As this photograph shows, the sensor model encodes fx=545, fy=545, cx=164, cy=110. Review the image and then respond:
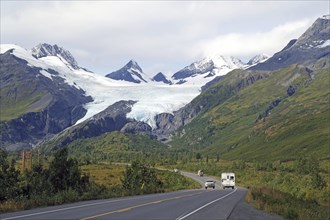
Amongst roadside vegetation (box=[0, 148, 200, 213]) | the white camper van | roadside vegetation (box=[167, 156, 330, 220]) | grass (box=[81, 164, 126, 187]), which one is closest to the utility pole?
roadside vegetation (box=[0, 148, 200, 213])

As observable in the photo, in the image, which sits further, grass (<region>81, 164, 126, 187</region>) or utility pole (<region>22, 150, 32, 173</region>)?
grass (<region>81, 164, 126, 187</region>)

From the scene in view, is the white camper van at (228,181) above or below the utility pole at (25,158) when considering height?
below

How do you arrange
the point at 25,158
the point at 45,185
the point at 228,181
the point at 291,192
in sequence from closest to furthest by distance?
the point at 45,185, the point at 25,158, the point at 291,192, the point at 228,181

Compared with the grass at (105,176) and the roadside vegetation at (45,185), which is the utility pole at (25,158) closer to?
the roadside vegetation at (45,185)

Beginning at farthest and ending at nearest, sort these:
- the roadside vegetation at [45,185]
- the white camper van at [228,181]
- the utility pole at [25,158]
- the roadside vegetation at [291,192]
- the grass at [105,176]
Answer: the grass at [105,176], the white camper van at [228,181], the utility pole at [25,158], the roadside vegetation at [291,192], the roadside vegetation at [45,185]

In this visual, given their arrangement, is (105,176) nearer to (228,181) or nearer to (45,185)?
(228,181)

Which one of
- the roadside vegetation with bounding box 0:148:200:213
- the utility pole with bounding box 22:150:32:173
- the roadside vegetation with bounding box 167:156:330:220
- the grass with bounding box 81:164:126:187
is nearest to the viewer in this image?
the roadside vegetation with bounding box 0:148:200:213

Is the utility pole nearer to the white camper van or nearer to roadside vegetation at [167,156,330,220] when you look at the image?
roadside vegetation at [167,156,330,220]

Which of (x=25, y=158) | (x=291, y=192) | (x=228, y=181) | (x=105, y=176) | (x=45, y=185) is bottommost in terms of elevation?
(x=291, y=192)

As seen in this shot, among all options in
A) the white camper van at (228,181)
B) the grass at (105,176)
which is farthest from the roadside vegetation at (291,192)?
the grass at (105,176)

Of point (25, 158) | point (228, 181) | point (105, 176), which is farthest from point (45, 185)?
point (105, 176)

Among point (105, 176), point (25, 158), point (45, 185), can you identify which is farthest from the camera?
point (105, 176)

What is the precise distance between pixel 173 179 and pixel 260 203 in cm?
6249

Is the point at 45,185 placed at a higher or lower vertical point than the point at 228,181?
lower
